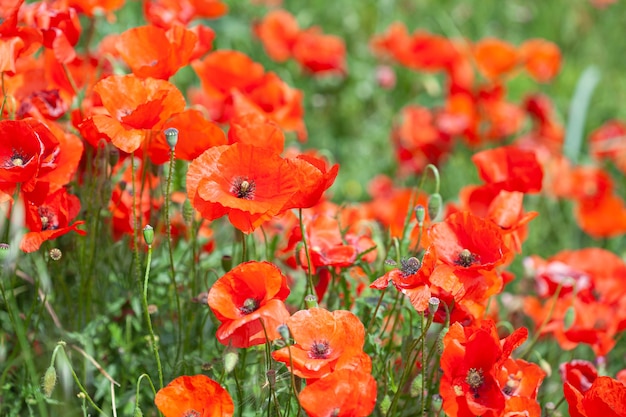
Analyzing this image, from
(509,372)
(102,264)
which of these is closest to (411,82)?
(102,264)

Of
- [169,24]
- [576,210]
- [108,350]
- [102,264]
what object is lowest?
[576,210]

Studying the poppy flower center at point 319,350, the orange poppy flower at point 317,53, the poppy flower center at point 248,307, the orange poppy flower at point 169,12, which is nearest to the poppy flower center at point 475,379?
the poppy flower center at point 319,350

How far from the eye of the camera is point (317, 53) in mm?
3746

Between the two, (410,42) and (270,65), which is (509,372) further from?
(270,65)

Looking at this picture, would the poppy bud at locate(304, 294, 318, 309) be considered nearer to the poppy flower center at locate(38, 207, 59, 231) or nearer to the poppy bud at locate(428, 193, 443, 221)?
the poppy bud at locate(428, 193, 443, 221)

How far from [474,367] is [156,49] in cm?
93

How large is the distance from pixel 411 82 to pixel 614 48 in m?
1.45

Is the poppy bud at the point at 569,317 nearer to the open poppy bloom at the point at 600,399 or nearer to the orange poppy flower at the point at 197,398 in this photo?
the open poppy bloom at the point at 600,399

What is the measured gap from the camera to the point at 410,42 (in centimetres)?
385

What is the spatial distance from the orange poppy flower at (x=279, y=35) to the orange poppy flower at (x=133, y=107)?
6.63 feet

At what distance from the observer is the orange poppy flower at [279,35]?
371 cm

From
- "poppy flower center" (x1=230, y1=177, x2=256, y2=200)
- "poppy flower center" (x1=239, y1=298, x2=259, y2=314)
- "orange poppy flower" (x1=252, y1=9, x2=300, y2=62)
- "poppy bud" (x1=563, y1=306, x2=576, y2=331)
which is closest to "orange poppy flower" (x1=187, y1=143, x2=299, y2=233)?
"poppy flower center" (x1=230, y1=177, x2=256, y2=200)

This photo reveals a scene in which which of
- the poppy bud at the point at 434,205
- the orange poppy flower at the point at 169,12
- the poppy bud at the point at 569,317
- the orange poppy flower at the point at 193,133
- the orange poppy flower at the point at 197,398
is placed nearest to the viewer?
the orange poppy flower at the point at 197,398

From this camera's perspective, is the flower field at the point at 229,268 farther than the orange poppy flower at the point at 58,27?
No
